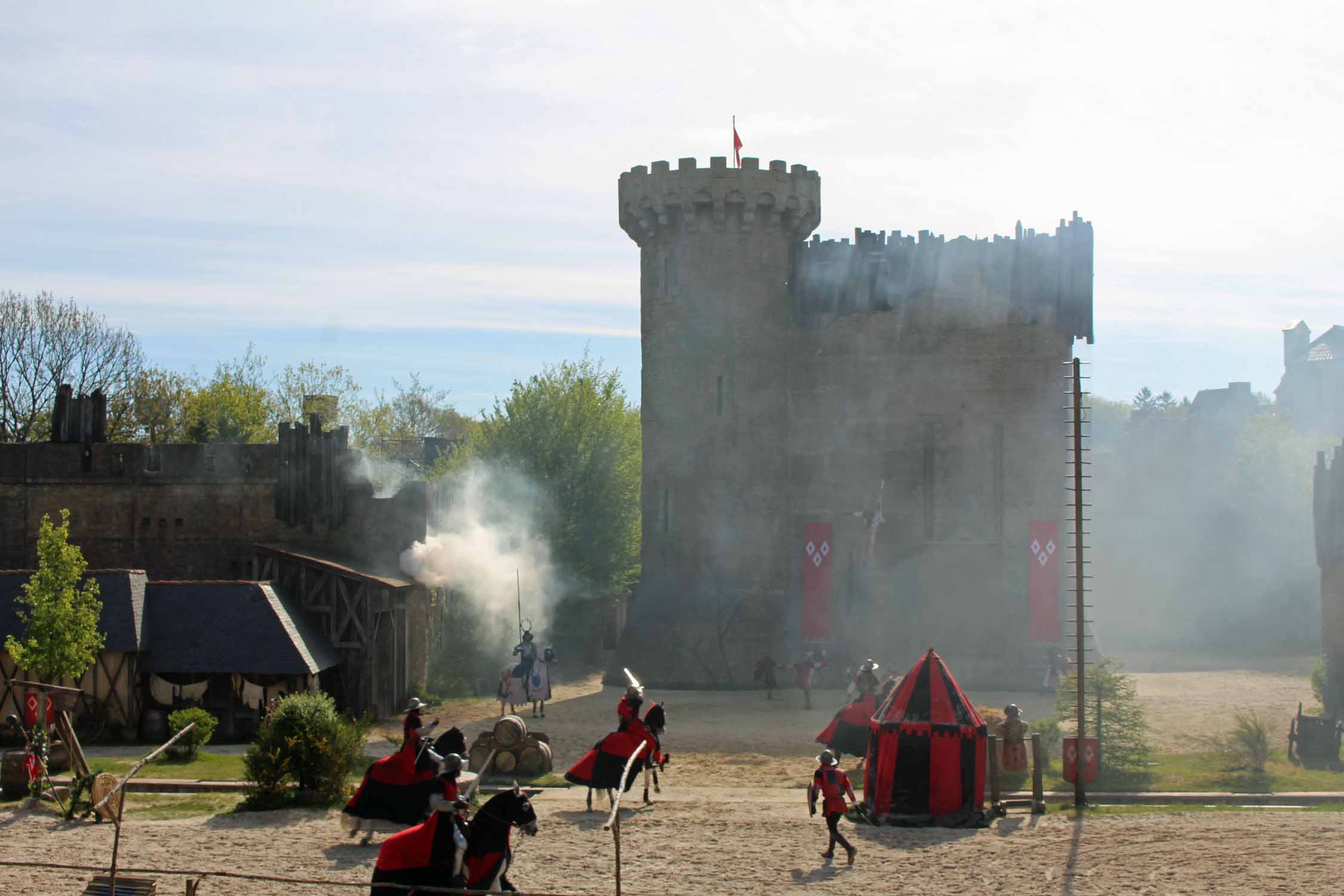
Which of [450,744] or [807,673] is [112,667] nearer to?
[450,744]

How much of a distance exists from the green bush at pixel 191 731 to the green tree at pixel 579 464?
2217 cm

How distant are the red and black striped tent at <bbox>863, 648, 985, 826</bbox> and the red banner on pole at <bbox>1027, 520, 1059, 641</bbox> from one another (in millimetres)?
19679

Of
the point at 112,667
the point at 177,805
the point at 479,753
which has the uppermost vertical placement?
the point at 112,667

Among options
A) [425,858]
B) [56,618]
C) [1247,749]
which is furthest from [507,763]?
[1247,749]

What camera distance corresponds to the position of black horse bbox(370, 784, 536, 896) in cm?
1160

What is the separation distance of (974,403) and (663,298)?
9.23m

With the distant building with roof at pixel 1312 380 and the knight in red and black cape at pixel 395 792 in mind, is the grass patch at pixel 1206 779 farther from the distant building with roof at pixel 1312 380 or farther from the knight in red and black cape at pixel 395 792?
the distant building with roof at pixel 1312 380

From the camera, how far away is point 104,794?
58.4ft

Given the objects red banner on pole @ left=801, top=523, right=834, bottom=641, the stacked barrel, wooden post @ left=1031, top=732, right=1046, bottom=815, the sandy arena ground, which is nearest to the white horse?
the stacked barrel

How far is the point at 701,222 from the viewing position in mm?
37906

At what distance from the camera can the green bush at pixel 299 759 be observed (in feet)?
60.8

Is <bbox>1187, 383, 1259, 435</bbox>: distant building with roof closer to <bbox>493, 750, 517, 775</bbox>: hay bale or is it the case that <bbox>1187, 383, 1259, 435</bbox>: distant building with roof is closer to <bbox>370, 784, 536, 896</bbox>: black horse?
<bbox>493, 750, 517, 775</bbox>: hay bale

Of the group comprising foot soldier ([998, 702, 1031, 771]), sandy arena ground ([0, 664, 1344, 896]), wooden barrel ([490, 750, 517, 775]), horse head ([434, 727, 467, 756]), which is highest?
horse head ([434, 727, 467, 756])

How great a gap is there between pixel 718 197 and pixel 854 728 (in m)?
19.2
